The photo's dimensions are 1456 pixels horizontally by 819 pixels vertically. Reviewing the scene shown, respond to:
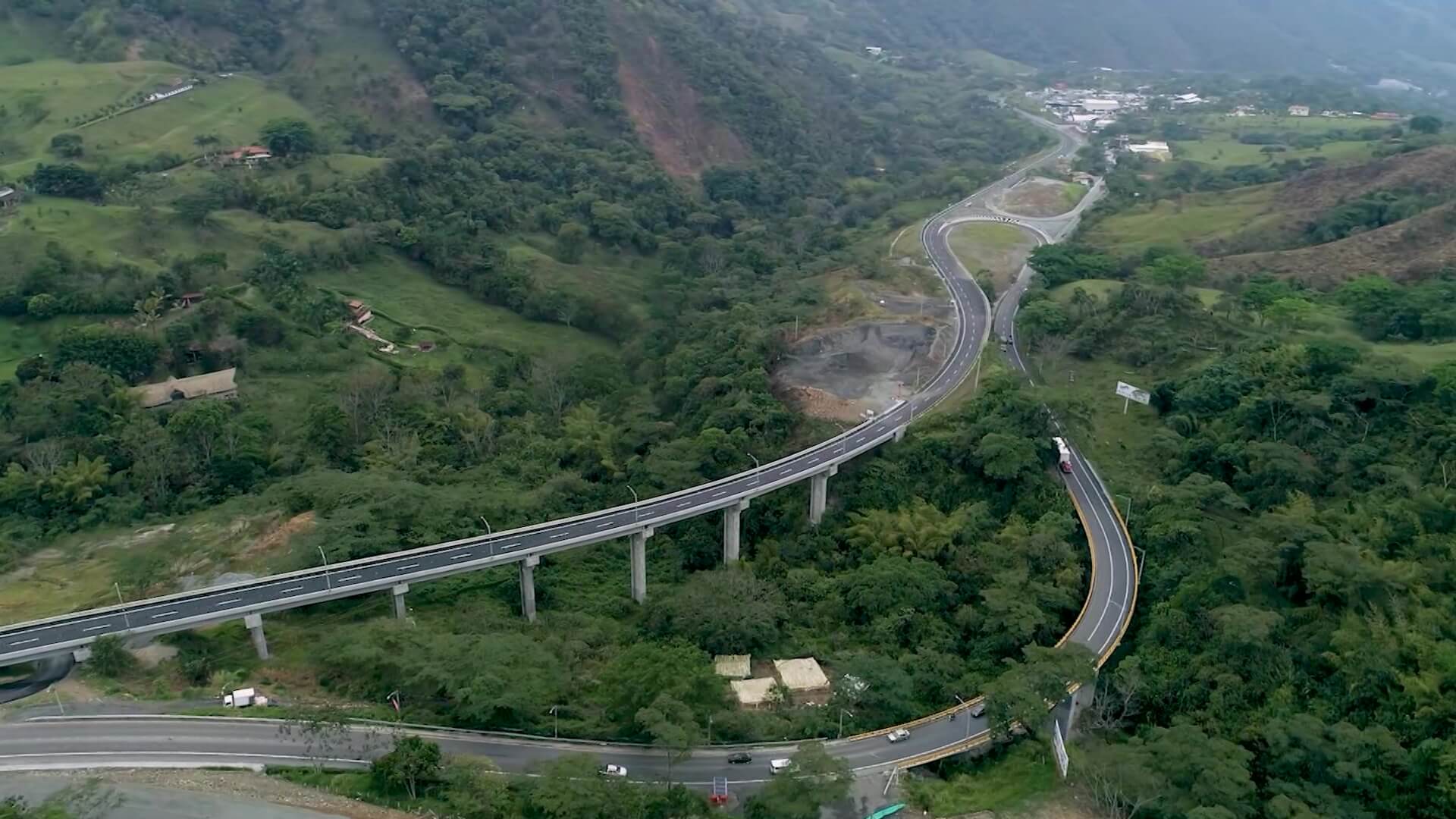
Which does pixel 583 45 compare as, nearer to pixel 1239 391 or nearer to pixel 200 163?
pixel 200 163

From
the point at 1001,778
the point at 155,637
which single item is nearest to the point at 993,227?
the point at 1001,778

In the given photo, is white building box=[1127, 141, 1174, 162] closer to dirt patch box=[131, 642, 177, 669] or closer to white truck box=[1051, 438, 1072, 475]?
white truck box=[1051, 438, 1072, 475]

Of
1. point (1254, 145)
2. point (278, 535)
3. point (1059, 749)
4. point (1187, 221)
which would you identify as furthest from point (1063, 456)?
point (1254, 145)

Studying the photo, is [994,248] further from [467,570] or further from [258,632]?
[258,632]

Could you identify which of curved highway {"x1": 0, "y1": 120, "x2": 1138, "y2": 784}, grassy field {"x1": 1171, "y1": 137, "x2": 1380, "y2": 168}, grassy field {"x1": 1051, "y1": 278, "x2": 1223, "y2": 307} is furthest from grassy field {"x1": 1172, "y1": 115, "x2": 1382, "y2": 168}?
curved highway {"x1": 0, "y1": 120, "x2": 1138, "y2": 784}

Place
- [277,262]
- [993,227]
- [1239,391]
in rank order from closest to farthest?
1. [1239,391]
2. [277,262]
3. [993,227]

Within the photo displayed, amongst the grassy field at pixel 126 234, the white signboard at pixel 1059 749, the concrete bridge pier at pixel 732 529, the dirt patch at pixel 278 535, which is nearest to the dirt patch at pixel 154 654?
the dirt patch at pixel 278 535

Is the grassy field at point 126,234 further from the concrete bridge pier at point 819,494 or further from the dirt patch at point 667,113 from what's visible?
the concrete bridge pier at point 819,494
